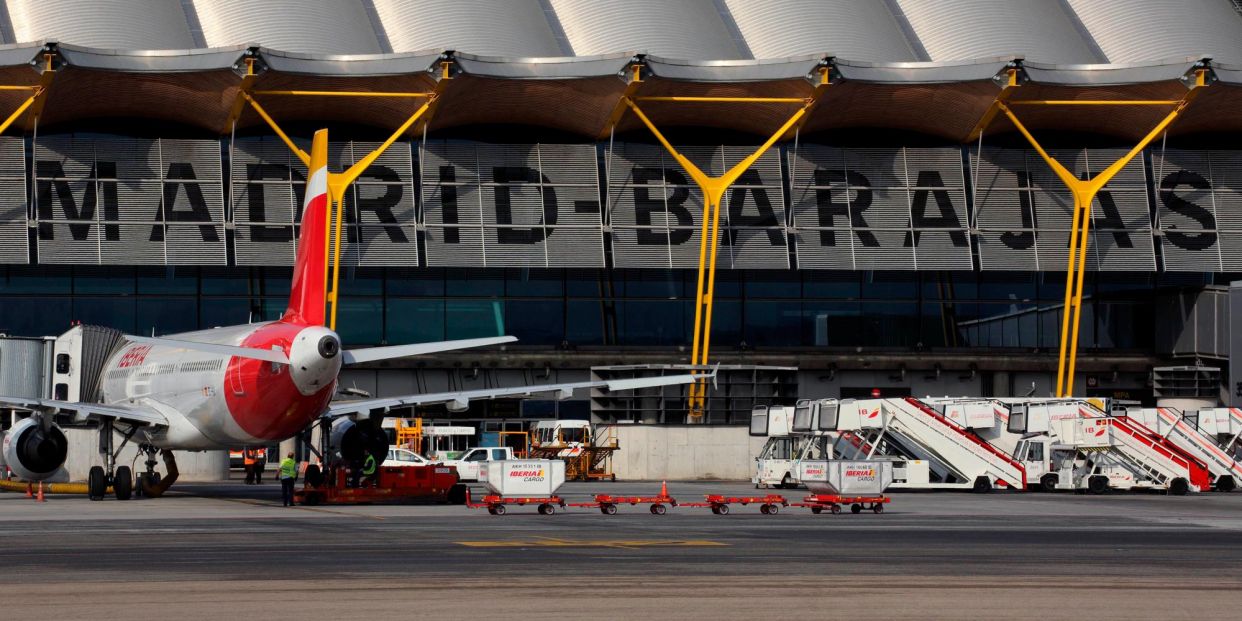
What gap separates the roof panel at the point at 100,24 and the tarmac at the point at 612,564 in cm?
3459

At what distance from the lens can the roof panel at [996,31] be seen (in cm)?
7456

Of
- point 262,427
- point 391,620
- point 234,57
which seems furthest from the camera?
point 234,57

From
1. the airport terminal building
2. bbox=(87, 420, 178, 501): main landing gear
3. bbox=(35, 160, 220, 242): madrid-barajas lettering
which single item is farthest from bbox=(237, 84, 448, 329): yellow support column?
bbox=(87, 420, 178, 501): main landing gear

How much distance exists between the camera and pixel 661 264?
7050 centimetres

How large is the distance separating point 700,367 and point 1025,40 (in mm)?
23867

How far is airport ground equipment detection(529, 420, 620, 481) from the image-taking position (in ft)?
204

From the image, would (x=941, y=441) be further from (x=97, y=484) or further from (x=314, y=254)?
(x=97, y=484)

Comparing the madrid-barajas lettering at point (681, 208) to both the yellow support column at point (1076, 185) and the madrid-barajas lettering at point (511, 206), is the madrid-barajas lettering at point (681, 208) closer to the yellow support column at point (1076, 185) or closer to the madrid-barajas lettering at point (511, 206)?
the madrid-barajas lettering at point (511, 206)

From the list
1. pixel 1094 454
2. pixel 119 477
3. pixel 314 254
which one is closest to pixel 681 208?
pixel 1094 454

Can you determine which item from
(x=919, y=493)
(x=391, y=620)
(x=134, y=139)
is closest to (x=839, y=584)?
(x=391, y=620)

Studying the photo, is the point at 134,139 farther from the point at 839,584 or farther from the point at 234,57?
the point at 839,584

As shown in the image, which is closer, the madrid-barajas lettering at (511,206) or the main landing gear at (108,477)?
the main landing gear at (108,477)

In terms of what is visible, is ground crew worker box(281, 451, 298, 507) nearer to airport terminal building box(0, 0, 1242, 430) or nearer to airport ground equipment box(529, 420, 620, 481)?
airport ground equipment box(529, 420, 620, 481)

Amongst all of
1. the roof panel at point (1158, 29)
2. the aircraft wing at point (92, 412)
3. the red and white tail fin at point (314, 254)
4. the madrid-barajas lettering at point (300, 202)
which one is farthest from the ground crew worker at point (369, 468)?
the roof panel at point (1158, 29)
